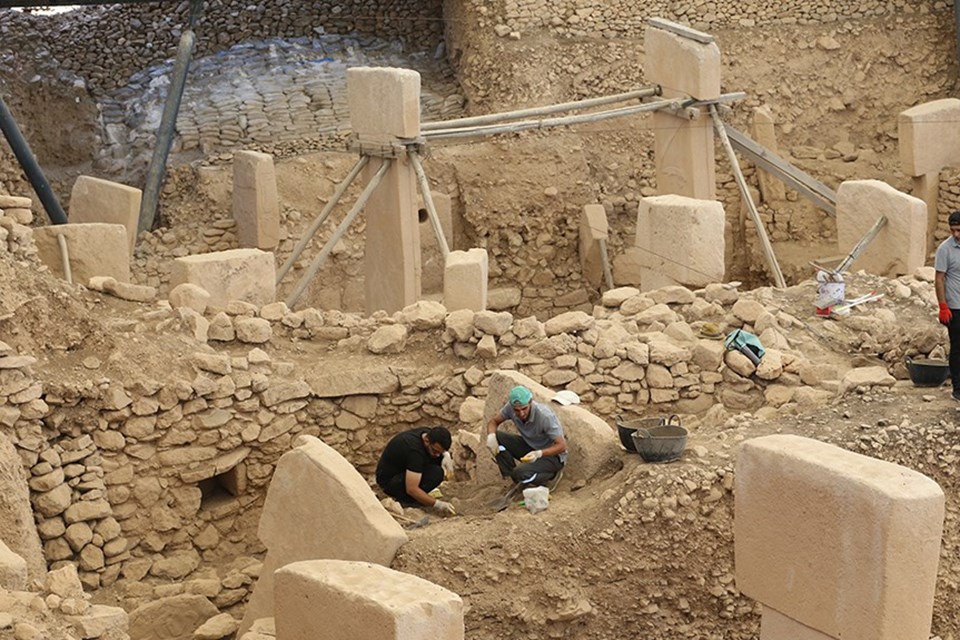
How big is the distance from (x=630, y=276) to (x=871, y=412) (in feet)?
28.1

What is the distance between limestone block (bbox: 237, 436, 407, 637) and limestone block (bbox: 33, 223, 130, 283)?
4.12m

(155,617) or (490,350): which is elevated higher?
(490,350)

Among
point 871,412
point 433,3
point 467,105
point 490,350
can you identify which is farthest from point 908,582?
point 433,3

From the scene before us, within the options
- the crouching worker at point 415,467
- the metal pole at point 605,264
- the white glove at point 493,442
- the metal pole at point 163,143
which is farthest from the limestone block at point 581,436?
the metal pole at point 163,143

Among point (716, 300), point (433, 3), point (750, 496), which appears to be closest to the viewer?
point (750, 496)

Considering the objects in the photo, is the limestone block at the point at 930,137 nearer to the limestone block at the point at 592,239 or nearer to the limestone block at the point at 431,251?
the limestone block at the point at 592,239

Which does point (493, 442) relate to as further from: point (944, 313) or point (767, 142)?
point (767, 142)

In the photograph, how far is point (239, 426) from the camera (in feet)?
41.1

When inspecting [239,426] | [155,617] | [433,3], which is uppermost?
[433,3]

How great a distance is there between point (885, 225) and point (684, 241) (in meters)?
1.99

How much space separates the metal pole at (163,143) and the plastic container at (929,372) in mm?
9306

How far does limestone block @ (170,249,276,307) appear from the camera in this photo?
542 inches

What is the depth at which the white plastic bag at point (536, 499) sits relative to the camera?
35.6ft

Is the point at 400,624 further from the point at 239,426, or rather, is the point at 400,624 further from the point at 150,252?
the point at 150,252
